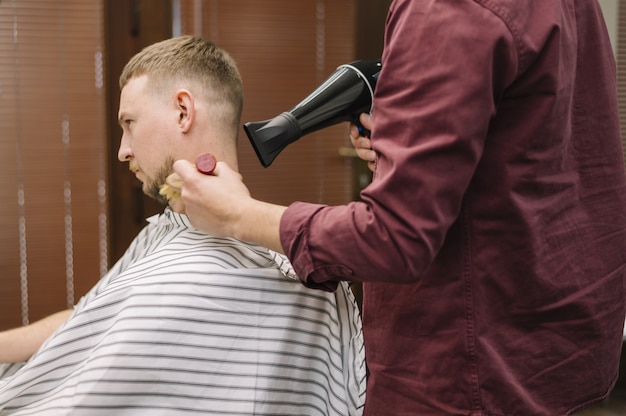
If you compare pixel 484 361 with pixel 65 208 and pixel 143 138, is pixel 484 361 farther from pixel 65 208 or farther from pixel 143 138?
pixel 65 208

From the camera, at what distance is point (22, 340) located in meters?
1.88

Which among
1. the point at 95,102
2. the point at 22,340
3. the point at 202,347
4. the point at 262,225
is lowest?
the point at 22,340

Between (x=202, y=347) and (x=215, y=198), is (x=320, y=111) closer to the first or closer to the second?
(x=215, y=198)

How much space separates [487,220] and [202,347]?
26.4 inches

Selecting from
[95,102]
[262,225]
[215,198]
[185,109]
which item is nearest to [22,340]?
[185,109]

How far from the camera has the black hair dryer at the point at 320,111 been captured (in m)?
1.42

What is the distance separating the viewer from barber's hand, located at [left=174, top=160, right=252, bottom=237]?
1.26m

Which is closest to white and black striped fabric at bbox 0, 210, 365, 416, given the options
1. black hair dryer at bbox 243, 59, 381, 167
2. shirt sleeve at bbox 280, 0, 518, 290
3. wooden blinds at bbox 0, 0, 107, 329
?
black hair dryer at bbox 243, 59, 381, 167

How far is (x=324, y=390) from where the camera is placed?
1.61 meters

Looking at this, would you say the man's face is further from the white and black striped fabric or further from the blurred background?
the blurred background

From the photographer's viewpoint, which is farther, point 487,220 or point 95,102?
point 95,102

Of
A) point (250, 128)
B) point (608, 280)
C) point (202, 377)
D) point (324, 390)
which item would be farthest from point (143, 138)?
point (608, 280)

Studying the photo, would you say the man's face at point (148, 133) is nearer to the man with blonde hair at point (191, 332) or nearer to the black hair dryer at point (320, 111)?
the man with blonde hair at point (191, 332)

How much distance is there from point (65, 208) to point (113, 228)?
0.71 ft
